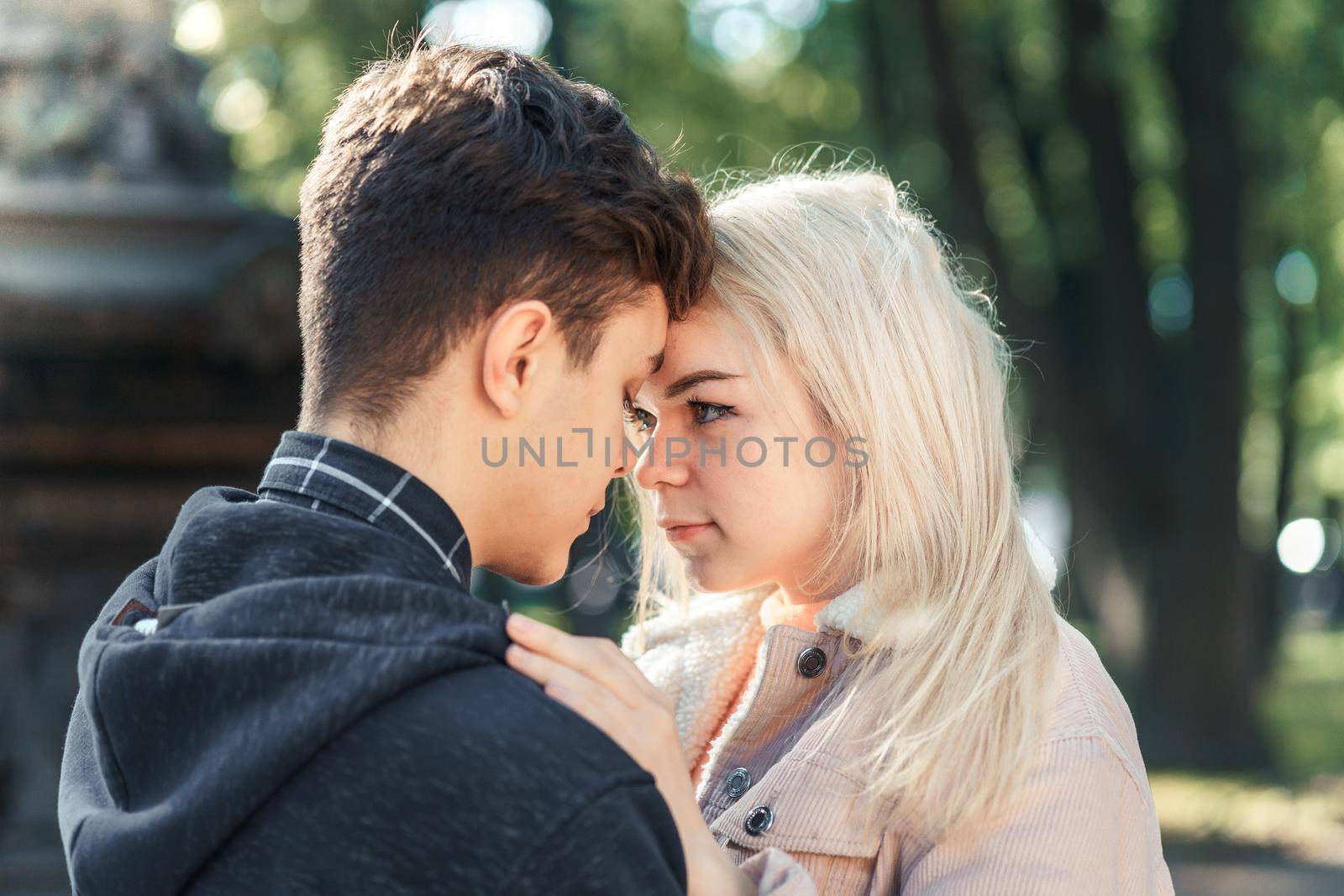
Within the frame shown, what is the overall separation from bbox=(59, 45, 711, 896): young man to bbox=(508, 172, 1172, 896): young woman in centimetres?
43

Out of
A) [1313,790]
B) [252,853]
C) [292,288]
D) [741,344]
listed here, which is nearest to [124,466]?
[292,288]

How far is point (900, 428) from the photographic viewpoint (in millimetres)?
2484

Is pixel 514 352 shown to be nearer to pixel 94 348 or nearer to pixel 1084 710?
pixel 1084 710

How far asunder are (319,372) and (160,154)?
112 inches

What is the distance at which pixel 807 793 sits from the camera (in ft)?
7.09

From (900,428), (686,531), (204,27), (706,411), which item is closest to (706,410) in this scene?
(706,411)

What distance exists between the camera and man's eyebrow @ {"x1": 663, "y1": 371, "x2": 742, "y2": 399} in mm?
2480

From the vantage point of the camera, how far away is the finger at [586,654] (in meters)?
1.54

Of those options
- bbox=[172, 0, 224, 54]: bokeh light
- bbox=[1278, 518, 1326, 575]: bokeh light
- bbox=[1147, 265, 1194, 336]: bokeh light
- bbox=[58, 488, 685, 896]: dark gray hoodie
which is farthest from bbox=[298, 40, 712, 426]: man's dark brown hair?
bbox=[1278, 518, 1326, 575]: bokeh light

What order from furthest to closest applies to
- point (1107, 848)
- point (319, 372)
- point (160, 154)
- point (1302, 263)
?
point (1302, 263) < point (160, 154) < point (1107, 848) < point (319, 372)

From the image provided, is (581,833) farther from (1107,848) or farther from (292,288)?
(292,288)

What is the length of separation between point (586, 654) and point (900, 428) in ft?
3.47

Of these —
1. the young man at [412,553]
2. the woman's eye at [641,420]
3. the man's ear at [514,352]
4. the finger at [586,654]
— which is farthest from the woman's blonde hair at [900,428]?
the man's ear at [514,352]

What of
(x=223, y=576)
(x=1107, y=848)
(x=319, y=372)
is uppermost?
(x=319, y=372)
